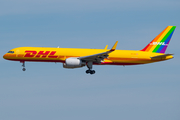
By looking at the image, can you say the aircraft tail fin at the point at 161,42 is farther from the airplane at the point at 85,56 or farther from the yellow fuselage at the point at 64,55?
the yellow fuselage at the point at 64,55

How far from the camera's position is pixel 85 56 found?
6588 cm

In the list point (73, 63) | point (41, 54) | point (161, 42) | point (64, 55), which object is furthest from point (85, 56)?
point (161, 42)

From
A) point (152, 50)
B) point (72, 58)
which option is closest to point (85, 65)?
point (72, 58)

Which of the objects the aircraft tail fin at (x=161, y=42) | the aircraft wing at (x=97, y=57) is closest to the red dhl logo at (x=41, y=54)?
the aircraft wing at (x=97, y=57)

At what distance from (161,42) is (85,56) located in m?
16.1

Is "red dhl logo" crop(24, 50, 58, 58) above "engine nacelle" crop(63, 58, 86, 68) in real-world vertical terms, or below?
above

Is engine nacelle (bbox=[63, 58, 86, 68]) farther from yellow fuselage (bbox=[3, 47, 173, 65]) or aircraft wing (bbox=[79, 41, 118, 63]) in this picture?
yellow fuselage (bbox=[3, 47, 173, 65])

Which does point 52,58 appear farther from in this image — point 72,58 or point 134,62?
point 134,62

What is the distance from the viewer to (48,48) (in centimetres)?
6756

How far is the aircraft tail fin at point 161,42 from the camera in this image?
71969mm

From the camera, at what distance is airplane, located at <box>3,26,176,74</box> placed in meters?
65.9

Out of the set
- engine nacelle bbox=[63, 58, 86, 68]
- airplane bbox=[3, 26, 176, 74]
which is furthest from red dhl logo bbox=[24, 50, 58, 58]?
engine nacelle bbox=[63, 58, 86, 68]

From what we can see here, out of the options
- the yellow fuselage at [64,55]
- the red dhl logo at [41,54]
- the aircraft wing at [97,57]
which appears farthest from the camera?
the yellow fuselage at [64,55]

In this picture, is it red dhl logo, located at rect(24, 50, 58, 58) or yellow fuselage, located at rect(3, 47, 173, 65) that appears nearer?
red dhl logo, located at rect(24, 50, 58, 58)
